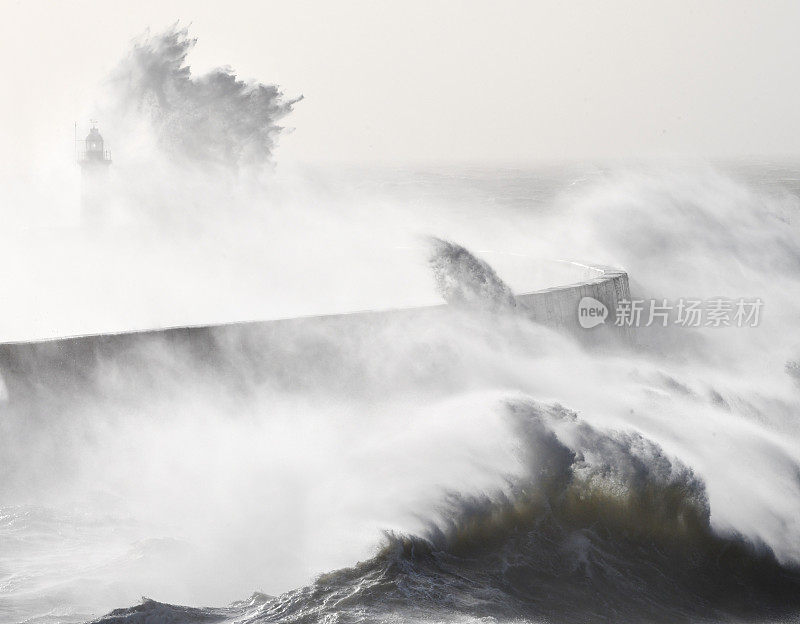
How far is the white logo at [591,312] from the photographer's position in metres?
11.4

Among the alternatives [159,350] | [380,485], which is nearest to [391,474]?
[380,485]

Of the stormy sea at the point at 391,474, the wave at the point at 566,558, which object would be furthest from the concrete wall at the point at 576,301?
the wave at the point at 566,558

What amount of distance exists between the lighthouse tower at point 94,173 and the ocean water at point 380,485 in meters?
10.6

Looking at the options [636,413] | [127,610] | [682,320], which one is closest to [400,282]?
[682,320]

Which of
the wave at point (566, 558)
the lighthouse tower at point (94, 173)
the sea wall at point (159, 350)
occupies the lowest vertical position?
the wave at point (566, 558)

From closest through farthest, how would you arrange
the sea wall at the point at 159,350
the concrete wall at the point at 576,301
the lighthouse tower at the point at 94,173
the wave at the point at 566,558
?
1. the wave at the point at 566,558
2. the sea wall at the point at 159,350
3. the concrete wall at the point at 576,301
4. the lighthouse tower at the point at 94,173

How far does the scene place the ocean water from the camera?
612 cm

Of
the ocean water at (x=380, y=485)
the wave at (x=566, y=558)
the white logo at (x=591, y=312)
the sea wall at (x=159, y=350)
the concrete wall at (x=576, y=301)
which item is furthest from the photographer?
the white logo at (x=591, y=312)

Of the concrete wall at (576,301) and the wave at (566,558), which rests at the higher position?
the concrete wall at (576,301)

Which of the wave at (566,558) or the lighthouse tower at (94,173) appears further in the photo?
the lighthouse tower at (94,173)

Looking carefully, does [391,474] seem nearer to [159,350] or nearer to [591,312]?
[159,350]

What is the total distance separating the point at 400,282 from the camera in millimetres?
14125

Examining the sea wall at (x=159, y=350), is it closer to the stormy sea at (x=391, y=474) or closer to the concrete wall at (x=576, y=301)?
the stormy sea at (x=391, y=474)

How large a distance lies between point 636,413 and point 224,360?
3933 millimetres
